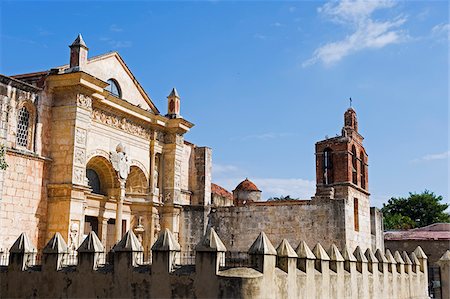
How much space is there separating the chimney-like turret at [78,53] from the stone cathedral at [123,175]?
43 mm

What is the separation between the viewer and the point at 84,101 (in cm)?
1991

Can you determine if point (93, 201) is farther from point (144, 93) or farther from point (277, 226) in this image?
point (277, 226)

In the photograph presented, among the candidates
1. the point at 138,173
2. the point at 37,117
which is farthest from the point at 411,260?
the point at 37,117

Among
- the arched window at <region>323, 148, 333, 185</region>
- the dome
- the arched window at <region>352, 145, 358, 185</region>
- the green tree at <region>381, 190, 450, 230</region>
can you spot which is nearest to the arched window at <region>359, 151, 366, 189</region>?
the arched window at <region>352, 145, 358, 185</region>

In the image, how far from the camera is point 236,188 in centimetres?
3044

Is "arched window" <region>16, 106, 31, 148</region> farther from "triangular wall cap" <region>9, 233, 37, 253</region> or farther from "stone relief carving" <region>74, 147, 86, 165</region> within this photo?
"triangular wall cap" <region>9, 233, 37, 253</region>

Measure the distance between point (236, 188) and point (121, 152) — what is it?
9.44 metres

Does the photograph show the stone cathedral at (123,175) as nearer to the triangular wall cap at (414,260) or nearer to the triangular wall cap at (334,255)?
the triangular wall cap at (414,260)

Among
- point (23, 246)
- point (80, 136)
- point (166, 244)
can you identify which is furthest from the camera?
point (80, 136)

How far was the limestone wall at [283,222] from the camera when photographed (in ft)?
74.6

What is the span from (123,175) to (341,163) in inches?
365

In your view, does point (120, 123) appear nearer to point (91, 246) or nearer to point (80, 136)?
point (80, 136)

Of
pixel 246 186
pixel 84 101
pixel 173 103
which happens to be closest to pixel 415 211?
pixel 246 186

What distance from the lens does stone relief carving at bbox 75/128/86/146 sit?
1936 cm
